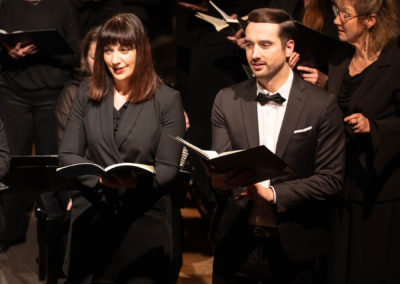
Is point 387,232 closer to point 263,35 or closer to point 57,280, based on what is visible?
point 263,35

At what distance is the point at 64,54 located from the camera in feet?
13.4

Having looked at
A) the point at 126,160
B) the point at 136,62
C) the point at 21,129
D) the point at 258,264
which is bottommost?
the point at 258,264

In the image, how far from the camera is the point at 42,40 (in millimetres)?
3834

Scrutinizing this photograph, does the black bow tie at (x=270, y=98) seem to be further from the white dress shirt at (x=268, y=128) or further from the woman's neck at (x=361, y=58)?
the woman's neck at (x=361, y=58)

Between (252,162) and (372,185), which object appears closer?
(252,162)

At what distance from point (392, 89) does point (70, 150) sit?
1.56 metres

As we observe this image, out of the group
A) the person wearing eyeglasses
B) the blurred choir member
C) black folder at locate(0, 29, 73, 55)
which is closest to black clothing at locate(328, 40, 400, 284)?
the person wearing eyeglasses

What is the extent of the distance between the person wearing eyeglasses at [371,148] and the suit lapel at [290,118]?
39 centimetres

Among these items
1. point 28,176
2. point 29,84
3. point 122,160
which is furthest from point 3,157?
point 29,84

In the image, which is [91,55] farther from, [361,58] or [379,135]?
[379,135]

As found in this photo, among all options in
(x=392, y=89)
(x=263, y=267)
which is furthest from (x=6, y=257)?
(x=392, y=89)

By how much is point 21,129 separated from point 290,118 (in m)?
2.37

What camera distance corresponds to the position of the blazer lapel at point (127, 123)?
278 centimetres

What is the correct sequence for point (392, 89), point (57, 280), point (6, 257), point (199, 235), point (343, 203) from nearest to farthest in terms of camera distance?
point (392, 89) < point (343, 203) < point (57, 280) < point (6, 257) < point (199, 235)
